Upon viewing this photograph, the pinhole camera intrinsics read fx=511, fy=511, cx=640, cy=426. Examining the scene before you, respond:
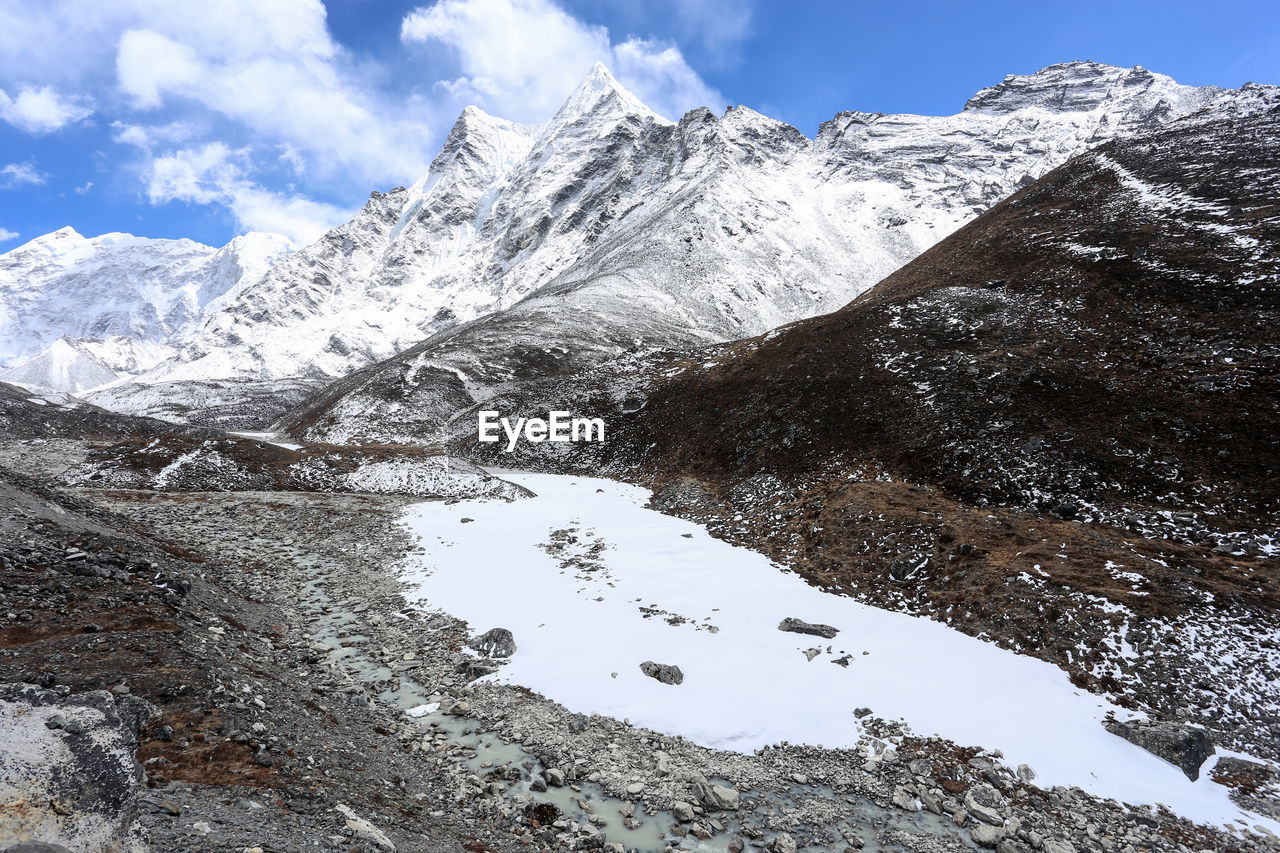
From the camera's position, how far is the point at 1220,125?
1811 inches

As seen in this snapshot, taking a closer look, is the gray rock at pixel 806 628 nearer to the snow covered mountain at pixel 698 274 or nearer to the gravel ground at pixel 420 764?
the gravel ground at pixel 420 764

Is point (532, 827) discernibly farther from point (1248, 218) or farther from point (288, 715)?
point (1248, 218)

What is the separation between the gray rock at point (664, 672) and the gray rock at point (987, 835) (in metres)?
5.77

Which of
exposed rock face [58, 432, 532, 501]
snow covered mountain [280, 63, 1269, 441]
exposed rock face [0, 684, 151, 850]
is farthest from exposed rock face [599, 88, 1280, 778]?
snow covered mountain [280, 63, 1269, 441]

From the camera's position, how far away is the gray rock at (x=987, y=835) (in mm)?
7965

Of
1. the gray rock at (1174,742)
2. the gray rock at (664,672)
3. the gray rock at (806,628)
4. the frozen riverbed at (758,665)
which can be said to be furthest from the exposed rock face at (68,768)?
the gray rock at (1174,742)

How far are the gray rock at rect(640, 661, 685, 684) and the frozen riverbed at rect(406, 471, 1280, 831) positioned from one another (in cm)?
19

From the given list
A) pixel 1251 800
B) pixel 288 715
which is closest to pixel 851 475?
pixel 1251 800

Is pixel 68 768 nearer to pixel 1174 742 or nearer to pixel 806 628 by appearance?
pixel 806 628

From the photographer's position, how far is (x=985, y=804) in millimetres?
8672

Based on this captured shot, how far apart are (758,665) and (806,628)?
2308 mm

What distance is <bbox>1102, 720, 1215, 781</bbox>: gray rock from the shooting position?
930cm

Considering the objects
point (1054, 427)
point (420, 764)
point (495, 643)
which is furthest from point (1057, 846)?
point (1054, 427)

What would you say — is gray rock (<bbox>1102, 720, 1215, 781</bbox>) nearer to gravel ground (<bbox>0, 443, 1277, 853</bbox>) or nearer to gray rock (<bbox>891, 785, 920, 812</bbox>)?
gravel ground (<bbox>0, 443, 1277, 853</bbox>)
